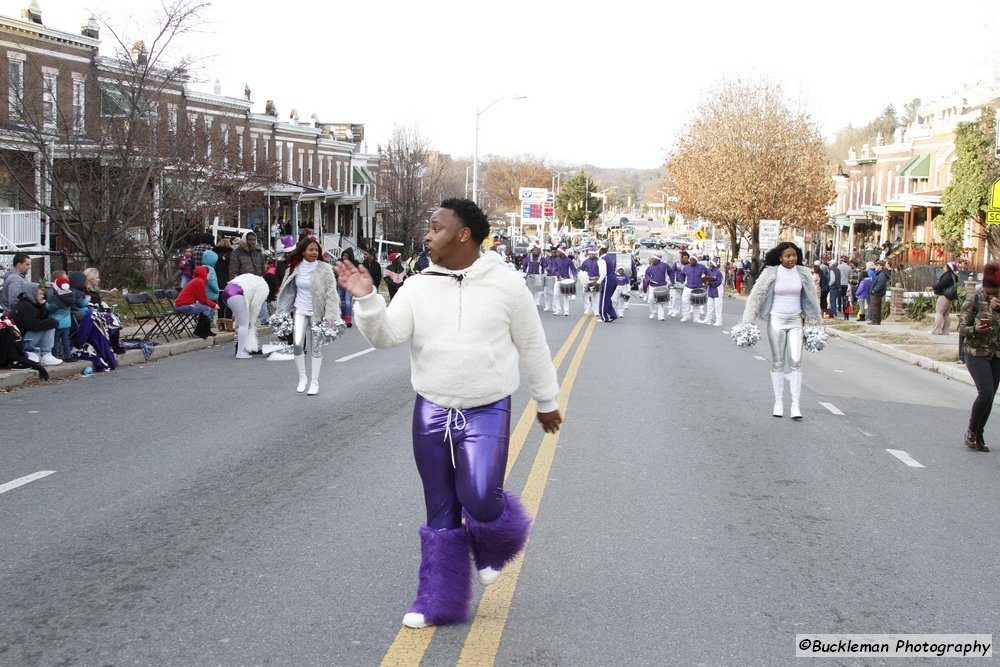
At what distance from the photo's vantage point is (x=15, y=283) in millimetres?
13422

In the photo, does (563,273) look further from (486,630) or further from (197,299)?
(486,630)

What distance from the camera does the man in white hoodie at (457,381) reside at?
455 cm

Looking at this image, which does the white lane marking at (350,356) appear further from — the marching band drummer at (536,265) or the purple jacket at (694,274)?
the marching band drummer at (536,265)

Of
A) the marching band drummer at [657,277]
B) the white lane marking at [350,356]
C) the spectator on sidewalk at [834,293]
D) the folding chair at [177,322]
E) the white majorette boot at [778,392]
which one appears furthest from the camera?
the spectator on sidewalk at [834,293]

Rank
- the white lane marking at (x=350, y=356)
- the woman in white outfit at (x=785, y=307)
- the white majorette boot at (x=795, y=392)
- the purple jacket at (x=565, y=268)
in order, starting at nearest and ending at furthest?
the woman in white outfit at (x=785, y=307)
the white majorette boot at (x=795, y=392)
the white lane marking at (x=350, y=356)
the purple jacket at (x=565, y=268)

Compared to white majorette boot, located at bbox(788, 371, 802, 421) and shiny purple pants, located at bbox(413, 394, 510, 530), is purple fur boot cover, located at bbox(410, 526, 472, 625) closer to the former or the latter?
shiny purple pants, located at bbox(413, 394, 510, 530)

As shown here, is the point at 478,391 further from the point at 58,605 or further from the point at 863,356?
the point at 863,356

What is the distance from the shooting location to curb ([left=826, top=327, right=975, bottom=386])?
16609 mm

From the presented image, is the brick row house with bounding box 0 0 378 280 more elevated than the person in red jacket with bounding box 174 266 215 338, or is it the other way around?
the brick row house with bounding box 0 0 378 280

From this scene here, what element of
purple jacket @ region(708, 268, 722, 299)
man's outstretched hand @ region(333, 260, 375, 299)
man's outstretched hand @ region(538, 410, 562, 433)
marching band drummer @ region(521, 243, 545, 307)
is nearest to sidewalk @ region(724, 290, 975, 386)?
purple jacket @ region(708, 268, 722, 299)

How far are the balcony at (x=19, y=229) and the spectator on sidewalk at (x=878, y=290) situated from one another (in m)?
21.2

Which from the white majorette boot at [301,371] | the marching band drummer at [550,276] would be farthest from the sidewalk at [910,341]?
the white majorette boot at [301,371]

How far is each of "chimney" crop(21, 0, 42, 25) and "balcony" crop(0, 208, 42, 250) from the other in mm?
9057

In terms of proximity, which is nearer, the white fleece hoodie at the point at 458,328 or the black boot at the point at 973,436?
the white fleece hoodie at the point at 458,328
